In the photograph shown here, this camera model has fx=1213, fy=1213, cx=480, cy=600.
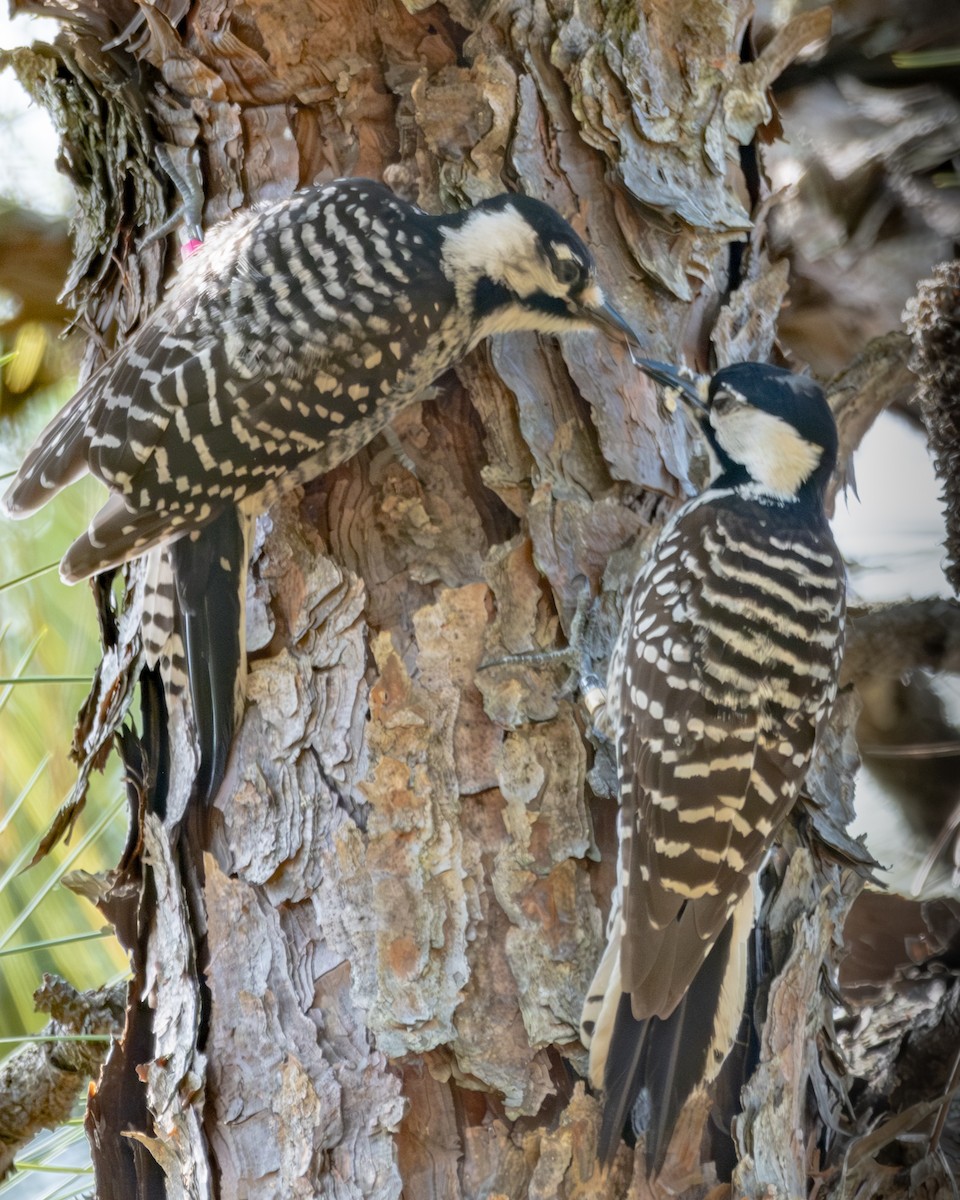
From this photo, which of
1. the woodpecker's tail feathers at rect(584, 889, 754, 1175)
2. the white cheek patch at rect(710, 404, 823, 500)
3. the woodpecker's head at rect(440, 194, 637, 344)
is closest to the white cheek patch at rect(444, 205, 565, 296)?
the woodpecker's head at rect(440, 194, 637, 344)

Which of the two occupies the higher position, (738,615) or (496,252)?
(496,252)

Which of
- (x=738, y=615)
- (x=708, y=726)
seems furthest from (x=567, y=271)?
(x=708, y=726)

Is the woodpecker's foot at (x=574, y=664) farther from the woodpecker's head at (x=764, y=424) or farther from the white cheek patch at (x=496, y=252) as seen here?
the white cheek patch at (x=496, y=252)

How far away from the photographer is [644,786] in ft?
4.46

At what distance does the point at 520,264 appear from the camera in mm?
1497

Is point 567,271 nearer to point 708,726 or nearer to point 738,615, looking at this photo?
point 738,615

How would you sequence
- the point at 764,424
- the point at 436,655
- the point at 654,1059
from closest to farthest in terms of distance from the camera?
the point at 654,1059 < the point at 436,655 < the point at 764,424

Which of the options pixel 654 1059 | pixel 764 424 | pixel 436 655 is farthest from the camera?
pixel 764 424

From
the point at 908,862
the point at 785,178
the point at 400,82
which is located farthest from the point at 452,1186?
the point at 785,178

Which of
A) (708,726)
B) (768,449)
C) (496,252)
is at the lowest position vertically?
(708,726)

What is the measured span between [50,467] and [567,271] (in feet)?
2.18

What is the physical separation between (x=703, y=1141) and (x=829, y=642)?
0.59 m

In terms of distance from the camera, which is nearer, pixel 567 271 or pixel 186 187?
pixel 567 271

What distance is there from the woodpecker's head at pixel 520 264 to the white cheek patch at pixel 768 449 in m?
0.18
